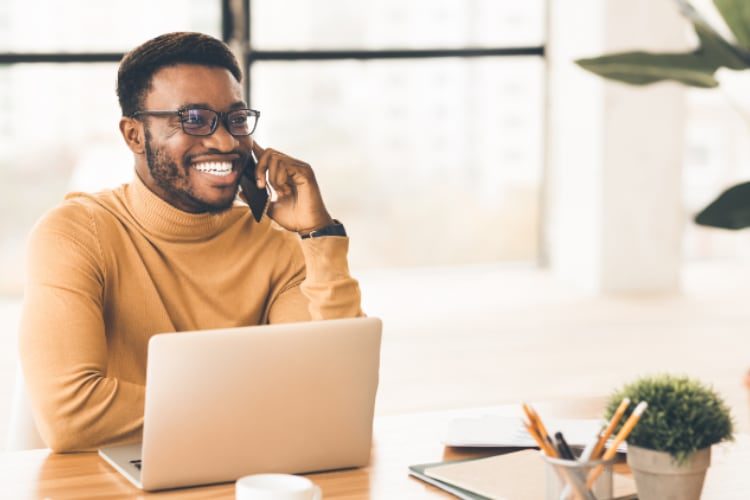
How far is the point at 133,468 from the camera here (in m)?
1.76

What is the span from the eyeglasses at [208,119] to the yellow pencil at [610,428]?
43.0 inches

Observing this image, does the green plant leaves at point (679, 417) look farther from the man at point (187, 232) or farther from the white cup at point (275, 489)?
the man at point (187, 232)

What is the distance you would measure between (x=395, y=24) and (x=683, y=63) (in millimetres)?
5552

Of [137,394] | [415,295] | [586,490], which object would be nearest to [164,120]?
[137,394]

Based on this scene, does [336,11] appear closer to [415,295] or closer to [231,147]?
[415,295]

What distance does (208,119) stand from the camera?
2.33m

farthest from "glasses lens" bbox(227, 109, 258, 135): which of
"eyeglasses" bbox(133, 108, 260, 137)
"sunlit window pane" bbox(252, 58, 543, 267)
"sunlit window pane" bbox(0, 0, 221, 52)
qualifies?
"sunlit window pane" bbox(252, 58, 543, 267)

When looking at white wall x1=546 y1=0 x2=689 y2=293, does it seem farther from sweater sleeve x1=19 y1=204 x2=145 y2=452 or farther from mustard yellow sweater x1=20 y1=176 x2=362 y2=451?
sweater sleeve x1=19 y1=204 x2=145 y2=452

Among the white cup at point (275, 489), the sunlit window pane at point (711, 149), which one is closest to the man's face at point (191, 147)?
the white cup at point (275, 489)

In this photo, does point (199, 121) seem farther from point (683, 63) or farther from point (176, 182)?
point (683, 63)

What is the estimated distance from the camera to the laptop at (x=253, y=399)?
1.62 m

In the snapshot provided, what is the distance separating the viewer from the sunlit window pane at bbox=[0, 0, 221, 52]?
5836mm

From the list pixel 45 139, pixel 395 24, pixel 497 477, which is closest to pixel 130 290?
pixel 497 477

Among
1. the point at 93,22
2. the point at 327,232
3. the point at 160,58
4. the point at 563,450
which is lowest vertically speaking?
the point at 563,450
